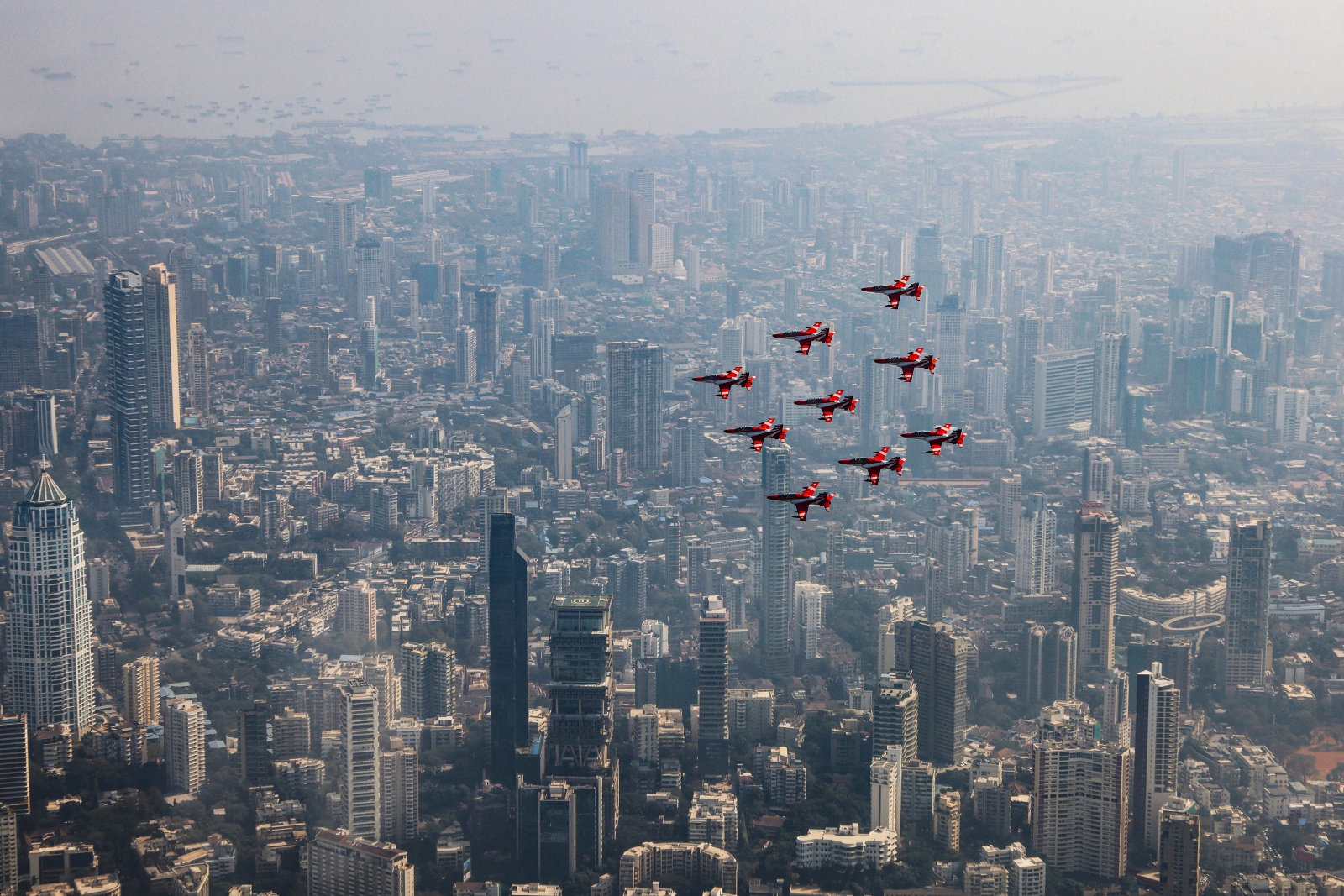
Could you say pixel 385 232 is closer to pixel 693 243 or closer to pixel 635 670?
pixel 693 243

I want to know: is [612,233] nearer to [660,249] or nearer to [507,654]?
[660,249]

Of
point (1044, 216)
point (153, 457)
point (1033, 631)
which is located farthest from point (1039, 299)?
point (153, 457)

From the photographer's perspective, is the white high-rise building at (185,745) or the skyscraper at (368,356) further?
the skyscraper at (368,356)

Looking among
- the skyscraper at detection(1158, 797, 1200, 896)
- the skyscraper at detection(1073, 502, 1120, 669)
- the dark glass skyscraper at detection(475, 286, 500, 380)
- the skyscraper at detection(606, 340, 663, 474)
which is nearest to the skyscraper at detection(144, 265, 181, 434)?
the dark glass skyscraper at detection(475, 286, 500, 380)

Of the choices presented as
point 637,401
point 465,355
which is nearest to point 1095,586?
point 637,401

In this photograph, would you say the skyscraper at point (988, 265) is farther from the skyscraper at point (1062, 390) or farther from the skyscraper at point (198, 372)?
the skyscraper at point (198, 372)

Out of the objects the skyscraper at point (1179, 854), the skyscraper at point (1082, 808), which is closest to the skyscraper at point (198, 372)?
the skyscraper at point (1082, 808)
